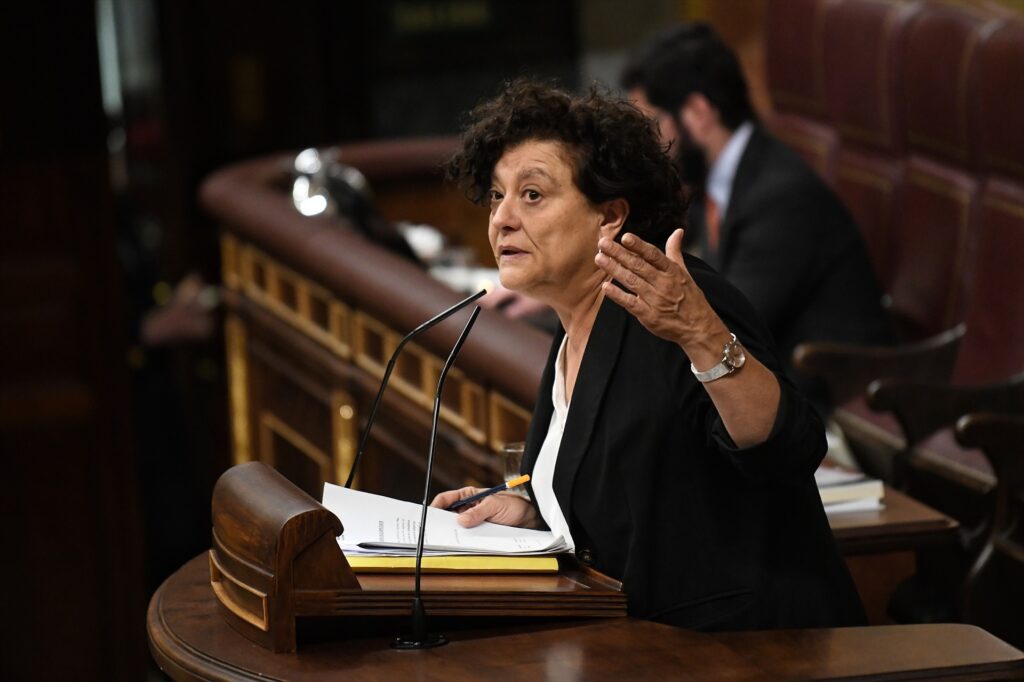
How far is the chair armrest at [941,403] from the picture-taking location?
121 inches

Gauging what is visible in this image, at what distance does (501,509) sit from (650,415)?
0.26m

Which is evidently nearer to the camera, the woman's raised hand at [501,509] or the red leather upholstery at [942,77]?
the woman's raised hand at [501,509]

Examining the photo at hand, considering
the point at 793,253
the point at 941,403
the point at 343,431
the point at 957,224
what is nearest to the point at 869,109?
the point at 957,224

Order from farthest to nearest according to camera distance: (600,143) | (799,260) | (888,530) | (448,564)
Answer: (799,260) → (888,530) → (600,143) → (448,564)

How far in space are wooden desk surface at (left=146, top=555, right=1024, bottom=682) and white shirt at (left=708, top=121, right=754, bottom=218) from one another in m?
2.18

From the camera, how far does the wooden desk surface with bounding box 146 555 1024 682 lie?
62.0 inches

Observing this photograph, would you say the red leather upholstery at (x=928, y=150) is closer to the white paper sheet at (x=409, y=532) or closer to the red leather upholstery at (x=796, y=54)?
the red leather upholstery at (x=796, y=54)

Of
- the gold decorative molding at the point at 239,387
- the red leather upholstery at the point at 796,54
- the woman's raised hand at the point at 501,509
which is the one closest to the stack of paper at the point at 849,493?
the woman's raised hand at the point at 501,509

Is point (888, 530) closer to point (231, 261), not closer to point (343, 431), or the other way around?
point (343, 431)

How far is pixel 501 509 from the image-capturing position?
1.91 m

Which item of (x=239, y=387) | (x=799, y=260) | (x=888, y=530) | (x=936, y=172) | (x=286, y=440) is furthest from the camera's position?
(x=239, y=387)

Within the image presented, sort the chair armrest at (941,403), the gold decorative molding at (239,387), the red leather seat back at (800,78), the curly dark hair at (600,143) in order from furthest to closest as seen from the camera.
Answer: the gold decorative molding at (239,387) < the red leather seat back at (800,78) < the chair armrest at (941,403) < the curly dark hair at (600,143)

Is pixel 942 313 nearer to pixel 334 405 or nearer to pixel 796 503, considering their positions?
pixel 334 405

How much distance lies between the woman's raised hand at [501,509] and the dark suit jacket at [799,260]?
174 centimetres
